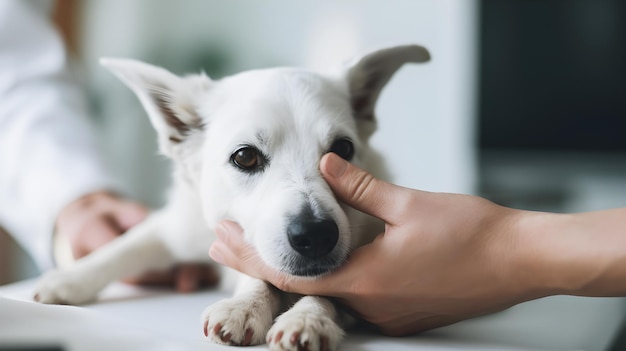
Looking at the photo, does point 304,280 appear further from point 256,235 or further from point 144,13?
point 144,13

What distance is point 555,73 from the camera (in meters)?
3.61

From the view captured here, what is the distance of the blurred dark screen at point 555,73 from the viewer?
11.6 feet

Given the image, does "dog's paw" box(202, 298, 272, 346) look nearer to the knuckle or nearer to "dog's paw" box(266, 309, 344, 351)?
"dog's paw" box(266, 309, 344, 351)

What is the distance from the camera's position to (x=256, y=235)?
112 cm

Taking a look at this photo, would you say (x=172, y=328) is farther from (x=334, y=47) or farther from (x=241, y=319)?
(x=334, y=47)

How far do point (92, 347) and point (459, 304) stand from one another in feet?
1.81

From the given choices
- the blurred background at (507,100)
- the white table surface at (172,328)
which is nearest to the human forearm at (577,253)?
the white table surface at (172,328)

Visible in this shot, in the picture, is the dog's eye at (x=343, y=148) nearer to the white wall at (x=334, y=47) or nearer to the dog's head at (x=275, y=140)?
the dog's head at (x=275, y=140)

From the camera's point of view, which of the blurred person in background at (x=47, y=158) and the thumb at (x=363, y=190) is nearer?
the thumb at (x=363, y=190)

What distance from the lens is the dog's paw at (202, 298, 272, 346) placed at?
93 cm

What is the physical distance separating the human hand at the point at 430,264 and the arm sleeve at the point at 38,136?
1.09 meters

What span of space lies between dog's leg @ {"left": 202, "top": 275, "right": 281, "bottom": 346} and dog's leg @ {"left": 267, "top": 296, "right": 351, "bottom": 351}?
0.16 feet

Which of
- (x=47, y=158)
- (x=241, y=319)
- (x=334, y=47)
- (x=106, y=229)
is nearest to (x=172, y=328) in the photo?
(x=241, y=319)

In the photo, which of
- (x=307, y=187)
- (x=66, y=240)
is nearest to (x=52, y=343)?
(x=307, y=187)
